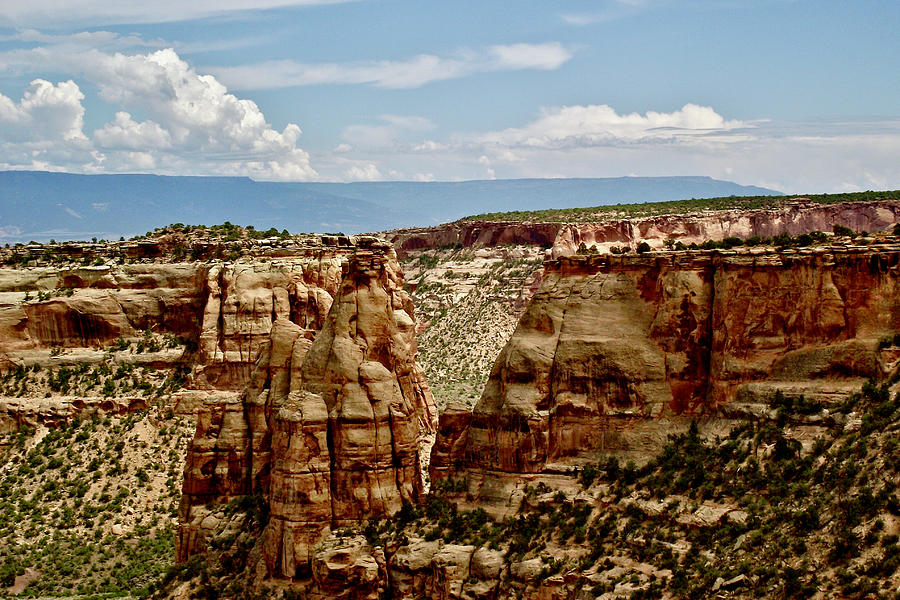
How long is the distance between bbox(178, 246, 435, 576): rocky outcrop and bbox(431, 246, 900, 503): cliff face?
10.5ft

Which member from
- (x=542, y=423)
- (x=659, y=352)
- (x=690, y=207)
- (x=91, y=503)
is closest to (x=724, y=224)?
(x=690, y=207)

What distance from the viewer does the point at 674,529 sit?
58.4 m

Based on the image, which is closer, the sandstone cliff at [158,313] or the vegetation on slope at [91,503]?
the vegetation on slope at [91,503]

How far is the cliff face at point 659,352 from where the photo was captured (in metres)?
60.6

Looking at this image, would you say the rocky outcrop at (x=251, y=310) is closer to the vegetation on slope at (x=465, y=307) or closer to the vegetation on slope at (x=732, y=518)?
the vegetation on slope at (x=465, y=307)

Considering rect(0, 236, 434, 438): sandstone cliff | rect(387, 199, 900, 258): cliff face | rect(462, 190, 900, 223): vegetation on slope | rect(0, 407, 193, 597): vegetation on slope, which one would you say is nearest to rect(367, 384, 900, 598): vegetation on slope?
rect(0, 407, 193, 597): vegetation on slope

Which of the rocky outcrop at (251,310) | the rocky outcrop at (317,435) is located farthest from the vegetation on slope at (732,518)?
the rocky outcrop at (251,310)

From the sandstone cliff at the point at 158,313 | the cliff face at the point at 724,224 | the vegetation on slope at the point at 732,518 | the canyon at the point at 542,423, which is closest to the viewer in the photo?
the vegetation on slope at the point at 732,518

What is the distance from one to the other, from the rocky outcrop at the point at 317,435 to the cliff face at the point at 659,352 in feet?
10.5

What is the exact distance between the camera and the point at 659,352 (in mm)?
64062

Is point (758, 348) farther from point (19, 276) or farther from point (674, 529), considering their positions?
point (19, 276)

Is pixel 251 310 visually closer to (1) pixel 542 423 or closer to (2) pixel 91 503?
(2) pixel 91 503

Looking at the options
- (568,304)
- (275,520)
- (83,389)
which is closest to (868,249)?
(568,304)

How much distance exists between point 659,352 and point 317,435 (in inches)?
584
